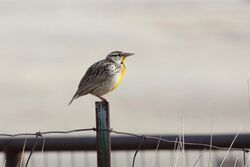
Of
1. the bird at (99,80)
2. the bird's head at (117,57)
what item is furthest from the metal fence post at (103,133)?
the bird's head at (117,57)

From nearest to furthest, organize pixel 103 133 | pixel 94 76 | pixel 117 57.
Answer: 1. pixel 103 133
2. pixel 94 76
3. pixel 117 57

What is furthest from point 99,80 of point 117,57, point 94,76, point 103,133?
point 103,133

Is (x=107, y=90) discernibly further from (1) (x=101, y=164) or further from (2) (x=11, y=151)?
(1) (x=101, y=164)

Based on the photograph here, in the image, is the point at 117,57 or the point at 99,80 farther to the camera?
the point at 117,57

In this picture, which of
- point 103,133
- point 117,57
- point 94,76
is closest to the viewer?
Result: point 103,133

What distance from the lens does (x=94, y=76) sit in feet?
26.3

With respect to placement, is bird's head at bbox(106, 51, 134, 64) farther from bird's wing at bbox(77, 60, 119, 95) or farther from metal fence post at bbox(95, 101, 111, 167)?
metal fence post at bbox(95, 101, 111, 167)

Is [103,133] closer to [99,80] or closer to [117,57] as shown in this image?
[99,80]

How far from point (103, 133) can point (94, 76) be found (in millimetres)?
2797

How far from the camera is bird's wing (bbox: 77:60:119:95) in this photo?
8.02 m

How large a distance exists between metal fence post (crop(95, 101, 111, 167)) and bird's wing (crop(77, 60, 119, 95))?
8.97 feet

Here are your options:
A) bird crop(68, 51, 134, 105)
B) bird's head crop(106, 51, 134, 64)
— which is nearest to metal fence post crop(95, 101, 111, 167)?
bird crop(68, 51, 134, 105)

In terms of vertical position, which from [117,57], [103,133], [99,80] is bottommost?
[103,133]

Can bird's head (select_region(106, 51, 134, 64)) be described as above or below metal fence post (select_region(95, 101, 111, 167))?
above
